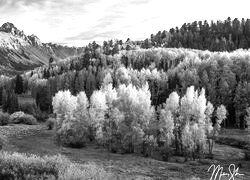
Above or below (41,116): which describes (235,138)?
below

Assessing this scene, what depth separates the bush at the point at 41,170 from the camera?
47.6 ft

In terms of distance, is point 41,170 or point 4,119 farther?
point 4,119

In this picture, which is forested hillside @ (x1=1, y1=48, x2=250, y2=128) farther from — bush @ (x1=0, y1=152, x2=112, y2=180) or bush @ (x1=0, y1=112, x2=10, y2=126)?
bush @ (x1=0, y1=152, x2=112, y2=180)

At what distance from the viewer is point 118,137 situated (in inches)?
2808

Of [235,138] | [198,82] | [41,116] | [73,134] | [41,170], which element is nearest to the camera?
[41,170]

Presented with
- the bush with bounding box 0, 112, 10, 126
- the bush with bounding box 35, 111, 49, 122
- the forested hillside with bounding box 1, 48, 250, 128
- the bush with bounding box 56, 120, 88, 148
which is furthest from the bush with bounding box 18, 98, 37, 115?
the bush with bounding box 56, 120, 88, 148

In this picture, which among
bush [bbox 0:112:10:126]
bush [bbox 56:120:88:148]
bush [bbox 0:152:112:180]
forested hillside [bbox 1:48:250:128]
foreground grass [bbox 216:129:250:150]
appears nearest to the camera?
bush [bbox 0:152:112:180]

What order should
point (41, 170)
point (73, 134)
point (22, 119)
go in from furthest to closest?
point (22, 119) → point (73, 134) → point (41, 170)

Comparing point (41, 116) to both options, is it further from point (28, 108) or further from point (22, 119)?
point (22, 119)

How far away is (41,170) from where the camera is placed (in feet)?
53.5

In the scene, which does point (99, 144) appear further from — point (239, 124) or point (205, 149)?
point (239, 124)

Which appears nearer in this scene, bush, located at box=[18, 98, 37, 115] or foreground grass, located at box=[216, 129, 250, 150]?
foreground grass, located at box=[216, 129, 250, 150]

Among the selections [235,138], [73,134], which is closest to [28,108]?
[73,134]

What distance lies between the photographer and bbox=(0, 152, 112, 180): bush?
14523mm
